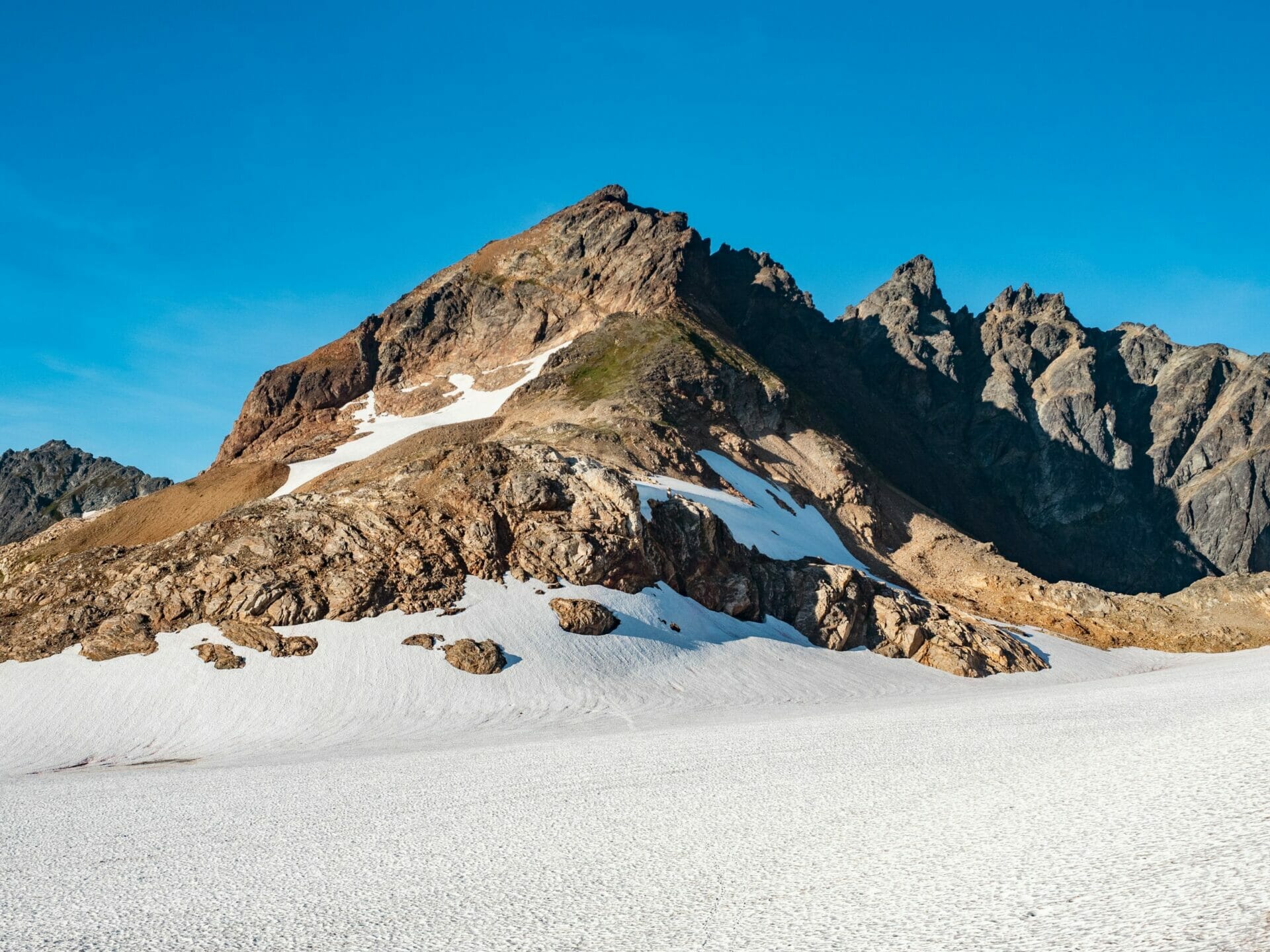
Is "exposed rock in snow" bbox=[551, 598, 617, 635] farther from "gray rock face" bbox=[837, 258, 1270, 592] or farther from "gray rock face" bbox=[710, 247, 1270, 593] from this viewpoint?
"gray rock face" bbox=[837, 258, 1270, 592]

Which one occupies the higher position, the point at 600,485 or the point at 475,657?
the point at 600,485

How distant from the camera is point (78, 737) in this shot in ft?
87.9

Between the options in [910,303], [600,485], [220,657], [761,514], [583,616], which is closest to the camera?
[220,657]

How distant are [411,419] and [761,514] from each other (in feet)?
163

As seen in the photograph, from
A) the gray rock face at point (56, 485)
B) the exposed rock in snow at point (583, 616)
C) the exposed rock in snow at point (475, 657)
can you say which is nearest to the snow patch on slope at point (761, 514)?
the exposed rock in snow at point (583, 616)

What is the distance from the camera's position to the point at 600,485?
136ft

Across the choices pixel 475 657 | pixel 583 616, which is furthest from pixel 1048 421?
pixel 475 657

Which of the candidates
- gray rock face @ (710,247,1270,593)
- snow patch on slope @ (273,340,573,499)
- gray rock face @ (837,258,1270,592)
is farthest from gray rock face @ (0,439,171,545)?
gray rock face @ (837,258,1270,592)

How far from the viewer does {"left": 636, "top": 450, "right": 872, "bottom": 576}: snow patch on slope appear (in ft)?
164

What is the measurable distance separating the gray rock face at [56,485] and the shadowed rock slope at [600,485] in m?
40.9

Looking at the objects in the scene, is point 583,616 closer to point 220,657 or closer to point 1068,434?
point 220,657

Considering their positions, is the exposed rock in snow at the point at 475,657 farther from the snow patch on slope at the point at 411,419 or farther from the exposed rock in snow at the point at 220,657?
the snow patch on slope at the point at 411,419

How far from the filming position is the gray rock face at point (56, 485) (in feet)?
420

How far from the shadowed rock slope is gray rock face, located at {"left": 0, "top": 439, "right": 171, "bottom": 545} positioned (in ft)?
134
